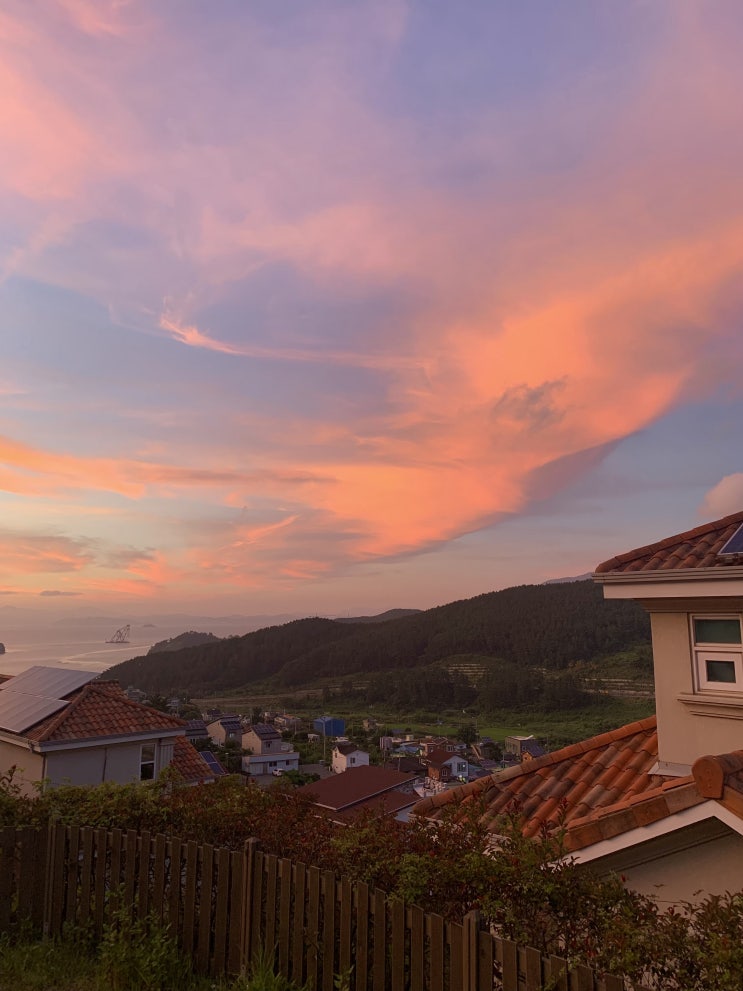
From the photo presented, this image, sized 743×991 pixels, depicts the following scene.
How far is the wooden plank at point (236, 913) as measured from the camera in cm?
578

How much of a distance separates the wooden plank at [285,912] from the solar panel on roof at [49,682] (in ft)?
66.9

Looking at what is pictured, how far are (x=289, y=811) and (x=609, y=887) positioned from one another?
11.4 ft

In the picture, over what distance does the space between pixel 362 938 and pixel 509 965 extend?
139cm

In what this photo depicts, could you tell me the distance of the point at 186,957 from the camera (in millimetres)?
5938

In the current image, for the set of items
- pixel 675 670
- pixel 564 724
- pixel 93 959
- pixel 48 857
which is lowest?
pixel 564 724

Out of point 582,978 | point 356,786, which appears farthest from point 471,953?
point 356,786

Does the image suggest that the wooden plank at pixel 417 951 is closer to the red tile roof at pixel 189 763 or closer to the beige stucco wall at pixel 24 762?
the beige stucco wall at pixel 24 762

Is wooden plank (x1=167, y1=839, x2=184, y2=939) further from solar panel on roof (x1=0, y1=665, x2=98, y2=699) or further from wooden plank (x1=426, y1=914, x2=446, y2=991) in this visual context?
solar panel on roof (x1=0, y1=665, x2=98, y2=699)

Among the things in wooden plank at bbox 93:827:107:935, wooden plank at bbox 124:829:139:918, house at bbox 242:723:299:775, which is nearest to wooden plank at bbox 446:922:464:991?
wooden plank at bbox 124:829:139:918

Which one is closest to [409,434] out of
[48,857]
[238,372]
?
[238,372]

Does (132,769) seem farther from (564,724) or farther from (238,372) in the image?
(564,724)

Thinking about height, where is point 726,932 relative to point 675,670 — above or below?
below

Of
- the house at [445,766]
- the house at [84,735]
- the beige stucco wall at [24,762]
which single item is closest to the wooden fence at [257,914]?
the house at [84,735]

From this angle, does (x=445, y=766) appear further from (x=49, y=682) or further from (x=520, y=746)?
(x=49, y=682)
